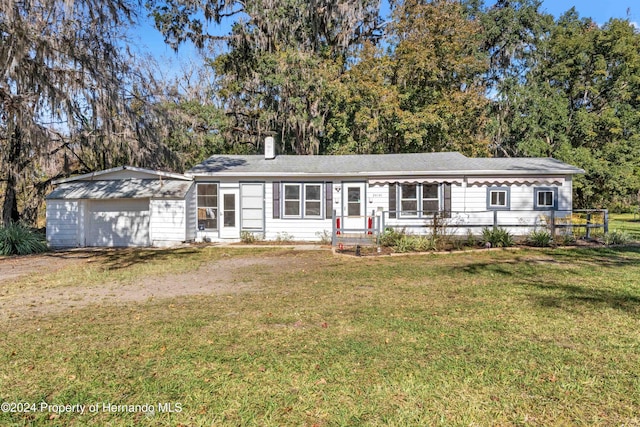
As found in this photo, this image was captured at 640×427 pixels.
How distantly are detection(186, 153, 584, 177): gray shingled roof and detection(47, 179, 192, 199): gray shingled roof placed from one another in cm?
90

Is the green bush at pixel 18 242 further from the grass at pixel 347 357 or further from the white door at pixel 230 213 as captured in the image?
the grass at pixel 347 357

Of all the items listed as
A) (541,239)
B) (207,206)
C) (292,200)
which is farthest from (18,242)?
(541,239)

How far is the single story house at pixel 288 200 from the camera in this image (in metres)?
13.1

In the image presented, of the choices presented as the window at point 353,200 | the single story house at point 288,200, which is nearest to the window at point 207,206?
the single story house at point 288,200

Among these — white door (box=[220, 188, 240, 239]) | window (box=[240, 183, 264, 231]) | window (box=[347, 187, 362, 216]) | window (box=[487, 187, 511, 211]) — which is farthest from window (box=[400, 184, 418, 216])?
white door (box=[220, 188, 240, 239])

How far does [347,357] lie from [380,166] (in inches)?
439

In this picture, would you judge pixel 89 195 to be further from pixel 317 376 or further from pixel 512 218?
pixel 512 218

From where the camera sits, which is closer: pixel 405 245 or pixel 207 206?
pixel 405 245

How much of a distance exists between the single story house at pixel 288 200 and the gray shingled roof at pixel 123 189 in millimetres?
36

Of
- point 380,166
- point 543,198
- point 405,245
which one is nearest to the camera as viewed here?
point 405,245

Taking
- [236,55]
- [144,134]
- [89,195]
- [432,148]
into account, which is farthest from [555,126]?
[89,195]

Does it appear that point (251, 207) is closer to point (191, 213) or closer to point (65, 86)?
point (191, 213)

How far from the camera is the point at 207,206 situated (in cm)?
1384

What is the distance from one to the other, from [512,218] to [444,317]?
32.9ft
